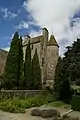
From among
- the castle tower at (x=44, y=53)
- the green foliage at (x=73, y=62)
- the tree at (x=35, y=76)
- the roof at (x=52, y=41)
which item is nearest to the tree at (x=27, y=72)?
the tree at (x=35, y=76)

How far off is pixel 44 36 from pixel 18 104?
115 ft

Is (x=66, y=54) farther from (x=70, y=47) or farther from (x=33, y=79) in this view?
(x=33, y=79)

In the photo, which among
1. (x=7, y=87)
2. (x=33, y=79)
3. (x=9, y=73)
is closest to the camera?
(x=7, y=87)

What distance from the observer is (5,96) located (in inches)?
946

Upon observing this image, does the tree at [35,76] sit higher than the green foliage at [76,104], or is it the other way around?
the tree at [35,76]

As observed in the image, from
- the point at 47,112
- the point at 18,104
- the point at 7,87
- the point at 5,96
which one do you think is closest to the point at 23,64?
the point at 7,87

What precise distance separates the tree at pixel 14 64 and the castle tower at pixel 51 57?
1366 centimetres

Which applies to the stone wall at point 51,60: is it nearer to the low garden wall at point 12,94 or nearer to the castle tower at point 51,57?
the castle tower at point 51,57

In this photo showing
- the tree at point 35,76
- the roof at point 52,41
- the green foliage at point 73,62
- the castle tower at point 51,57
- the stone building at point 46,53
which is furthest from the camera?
the roof at point 52,41

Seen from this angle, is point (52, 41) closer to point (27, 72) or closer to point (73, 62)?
point (27, 72)

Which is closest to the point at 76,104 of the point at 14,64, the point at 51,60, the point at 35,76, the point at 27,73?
the point at 14,64

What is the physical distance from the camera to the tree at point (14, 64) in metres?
35.0

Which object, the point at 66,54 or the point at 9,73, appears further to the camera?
the point at 9,73

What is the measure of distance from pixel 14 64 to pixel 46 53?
17477mm
